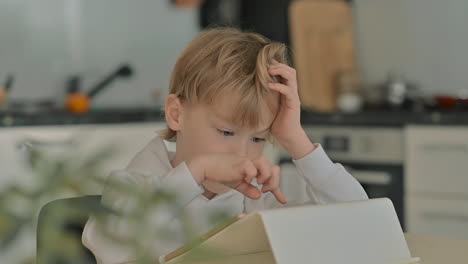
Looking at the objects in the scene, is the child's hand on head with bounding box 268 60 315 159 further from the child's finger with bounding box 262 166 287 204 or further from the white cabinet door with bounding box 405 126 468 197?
the white cabinet door with bounding box 405 126 468 197

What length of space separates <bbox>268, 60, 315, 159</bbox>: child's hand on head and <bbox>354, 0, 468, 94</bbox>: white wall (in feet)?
9.73

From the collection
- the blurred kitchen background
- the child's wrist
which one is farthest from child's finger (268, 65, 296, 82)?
the blurred kitchen background

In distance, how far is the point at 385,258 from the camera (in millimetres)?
854

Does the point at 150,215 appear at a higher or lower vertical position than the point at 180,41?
higher

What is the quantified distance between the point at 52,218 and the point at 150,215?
4 centimetres

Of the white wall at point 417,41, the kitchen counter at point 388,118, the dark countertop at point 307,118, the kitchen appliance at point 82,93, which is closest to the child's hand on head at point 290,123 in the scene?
the dark countertop at point 307,118

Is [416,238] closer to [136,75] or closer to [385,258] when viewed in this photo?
[385,258]

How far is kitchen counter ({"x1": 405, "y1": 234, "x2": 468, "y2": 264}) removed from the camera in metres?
0.98

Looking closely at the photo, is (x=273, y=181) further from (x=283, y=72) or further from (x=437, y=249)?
(x=283, y=72)

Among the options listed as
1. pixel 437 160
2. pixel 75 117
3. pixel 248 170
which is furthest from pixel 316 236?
pixel 437 160

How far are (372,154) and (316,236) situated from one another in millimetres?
3009

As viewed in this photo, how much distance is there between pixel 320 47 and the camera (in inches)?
166

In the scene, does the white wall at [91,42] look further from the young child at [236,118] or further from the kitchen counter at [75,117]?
the young child at [236,118]

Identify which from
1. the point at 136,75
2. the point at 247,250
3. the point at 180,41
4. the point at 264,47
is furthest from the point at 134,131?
the point at 247,250
